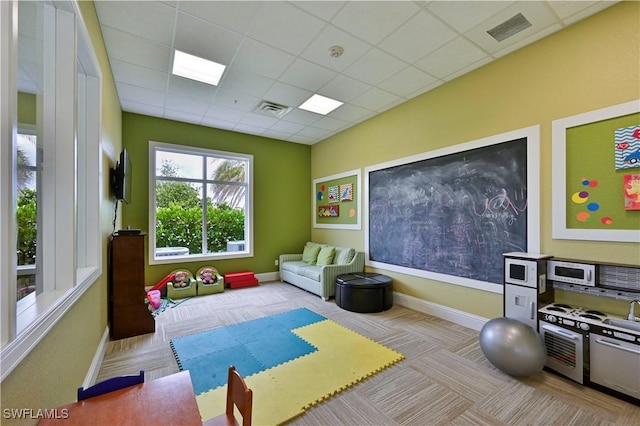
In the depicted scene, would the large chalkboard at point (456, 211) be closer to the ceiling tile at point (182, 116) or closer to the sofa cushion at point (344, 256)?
the sofa cushion at point (344, 256)

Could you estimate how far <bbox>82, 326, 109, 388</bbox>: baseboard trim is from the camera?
84.1 inches

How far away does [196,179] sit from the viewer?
545 cm

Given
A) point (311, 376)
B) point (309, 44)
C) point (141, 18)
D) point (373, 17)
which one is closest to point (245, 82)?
point (309, 44)

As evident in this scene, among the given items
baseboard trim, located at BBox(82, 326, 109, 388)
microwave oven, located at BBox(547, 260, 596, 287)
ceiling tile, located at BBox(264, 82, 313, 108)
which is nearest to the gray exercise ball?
microwave oven, located at BBox(547, 260, 596, 287)

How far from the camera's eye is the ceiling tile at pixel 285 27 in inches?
97.0

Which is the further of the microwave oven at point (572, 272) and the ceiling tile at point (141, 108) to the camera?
the ceiling tile at point (141, 108)

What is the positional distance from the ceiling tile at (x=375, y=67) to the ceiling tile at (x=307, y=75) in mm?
300

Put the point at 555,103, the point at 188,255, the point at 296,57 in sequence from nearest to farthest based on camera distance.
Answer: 1. the point at 555,103
2. the point at 296,57
3. the point at 188,255

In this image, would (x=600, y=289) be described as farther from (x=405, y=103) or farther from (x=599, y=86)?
(x=405, y=103)

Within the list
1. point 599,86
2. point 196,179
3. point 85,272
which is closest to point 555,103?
point 599,86

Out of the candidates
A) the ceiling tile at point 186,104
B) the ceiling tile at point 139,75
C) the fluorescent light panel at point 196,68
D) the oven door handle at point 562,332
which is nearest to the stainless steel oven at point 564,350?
the oven door handle at point 562,332

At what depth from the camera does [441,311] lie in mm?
3748

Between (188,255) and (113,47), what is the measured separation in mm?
3595

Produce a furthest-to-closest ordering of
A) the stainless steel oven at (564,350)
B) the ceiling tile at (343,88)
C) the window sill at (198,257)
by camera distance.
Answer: the window sill at (198,257), the ceiling tile at (343,88), the stainless steel oven at (564,350)
